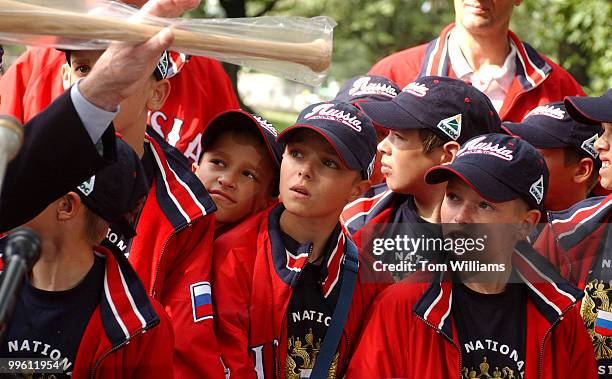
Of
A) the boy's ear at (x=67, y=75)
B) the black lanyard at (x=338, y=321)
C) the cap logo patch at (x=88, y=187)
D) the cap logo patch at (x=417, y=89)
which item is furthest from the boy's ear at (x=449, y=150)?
the cap logo patch at (x=88, y=187)

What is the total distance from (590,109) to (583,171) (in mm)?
467

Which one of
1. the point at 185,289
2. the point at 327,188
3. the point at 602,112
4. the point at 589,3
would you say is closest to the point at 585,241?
the point at 602,112

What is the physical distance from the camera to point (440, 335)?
329 cm

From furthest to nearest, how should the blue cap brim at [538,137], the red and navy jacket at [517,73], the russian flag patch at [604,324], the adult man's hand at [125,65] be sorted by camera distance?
the red and navy jacket at [517,73] → the blue cap brim at [538,137] → the russian flag patch at [604,324] → the adult man's hand at [125,65]

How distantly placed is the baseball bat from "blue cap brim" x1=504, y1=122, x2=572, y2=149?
1.94m

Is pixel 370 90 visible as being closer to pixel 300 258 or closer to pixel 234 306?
pixel 300 258

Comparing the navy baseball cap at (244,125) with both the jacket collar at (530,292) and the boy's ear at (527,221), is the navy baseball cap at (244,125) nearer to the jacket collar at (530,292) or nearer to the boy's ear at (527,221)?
the jacket collar at (530,292)

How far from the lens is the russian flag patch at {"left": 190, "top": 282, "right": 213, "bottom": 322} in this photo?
10.8 feet

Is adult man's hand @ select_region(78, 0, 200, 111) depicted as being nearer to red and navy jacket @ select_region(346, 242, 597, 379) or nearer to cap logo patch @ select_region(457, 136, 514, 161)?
red and navy jacket @ select_region(346, 242, 597, 379)

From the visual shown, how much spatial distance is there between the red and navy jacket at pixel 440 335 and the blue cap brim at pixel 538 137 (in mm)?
990

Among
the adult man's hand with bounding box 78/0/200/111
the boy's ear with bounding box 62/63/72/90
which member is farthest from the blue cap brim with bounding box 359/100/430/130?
the adult man's hand with bounding box 78/0/200/111

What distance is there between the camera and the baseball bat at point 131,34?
2.13 meters

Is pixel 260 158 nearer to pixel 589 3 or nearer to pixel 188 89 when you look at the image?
pixel 188 89

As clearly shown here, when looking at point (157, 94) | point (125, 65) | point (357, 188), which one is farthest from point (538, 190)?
point (125, 65)
